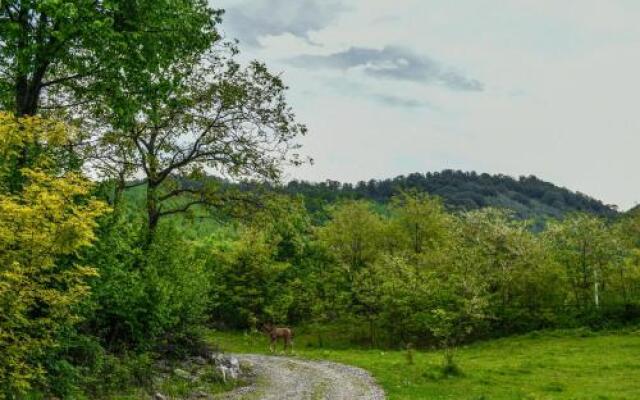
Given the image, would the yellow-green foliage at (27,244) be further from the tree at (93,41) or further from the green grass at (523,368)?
the green grass at (523,368)

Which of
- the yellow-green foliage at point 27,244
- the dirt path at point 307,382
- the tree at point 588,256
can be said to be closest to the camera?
the yellow-green foliage at point 27,244

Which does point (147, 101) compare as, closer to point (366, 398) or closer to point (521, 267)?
point (366, 398)

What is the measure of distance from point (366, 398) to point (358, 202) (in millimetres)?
55962

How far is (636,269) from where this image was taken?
64062 millimetres

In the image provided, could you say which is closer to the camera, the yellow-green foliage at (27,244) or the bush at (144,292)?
the yellow-green foliage at (27,244)

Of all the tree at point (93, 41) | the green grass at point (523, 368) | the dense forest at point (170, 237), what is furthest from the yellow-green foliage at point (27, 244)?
the green grass at point (523, 368)

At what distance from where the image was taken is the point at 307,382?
33125mm

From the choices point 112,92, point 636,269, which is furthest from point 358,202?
point 112,92

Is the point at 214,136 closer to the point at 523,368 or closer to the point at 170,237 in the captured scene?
the point at 170,237

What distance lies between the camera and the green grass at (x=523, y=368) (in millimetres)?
30625

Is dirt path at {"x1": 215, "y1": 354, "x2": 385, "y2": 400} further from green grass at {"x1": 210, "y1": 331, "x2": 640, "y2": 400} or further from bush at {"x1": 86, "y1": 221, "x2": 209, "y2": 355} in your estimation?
bush at {"x1": 86, "y1": 221, "x2": 209, "y2": 355}

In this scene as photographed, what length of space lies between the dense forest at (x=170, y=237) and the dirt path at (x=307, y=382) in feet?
16.1

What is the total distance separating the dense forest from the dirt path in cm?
490

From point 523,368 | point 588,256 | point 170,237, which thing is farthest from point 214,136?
point 588,256
